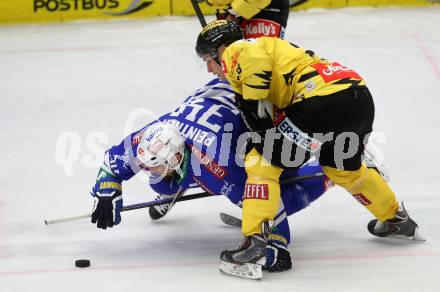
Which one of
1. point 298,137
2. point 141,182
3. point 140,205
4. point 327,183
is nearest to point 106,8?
point 141,182

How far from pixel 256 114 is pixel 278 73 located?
192mm

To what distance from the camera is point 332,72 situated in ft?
13.6

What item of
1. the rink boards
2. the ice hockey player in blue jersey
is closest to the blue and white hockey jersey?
the ice hockey player in blue jersey

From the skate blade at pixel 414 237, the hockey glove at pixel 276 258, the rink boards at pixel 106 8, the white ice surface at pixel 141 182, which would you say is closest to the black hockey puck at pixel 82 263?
the white ice surface at pixel 141 182

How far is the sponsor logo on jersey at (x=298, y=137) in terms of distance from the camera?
412cm

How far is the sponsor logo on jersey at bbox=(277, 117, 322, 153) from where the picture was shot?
162 inches

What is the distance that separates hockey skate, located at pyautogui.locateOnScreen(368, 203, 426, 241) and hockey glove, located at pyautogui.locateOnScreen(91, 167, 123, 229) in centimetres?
113

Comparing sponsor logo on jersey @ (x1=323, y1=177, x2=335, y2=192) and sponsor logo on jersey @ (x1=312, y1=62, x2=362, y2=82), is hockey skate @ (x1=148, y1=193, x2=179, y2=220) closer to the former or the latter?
sponsor logo on jersey @ (x1=323, y1=177, x2=335, y2=192)

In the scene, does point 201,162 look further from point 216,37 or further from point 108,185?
point 216,37

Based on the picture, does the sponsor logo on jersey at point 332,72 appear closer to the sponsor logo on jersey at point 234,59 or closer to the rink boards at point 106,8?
the sponsor logo on jersey at point 234,59

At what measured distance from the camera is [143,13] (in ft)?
27.2

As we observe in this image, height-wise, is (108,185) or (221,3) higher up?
(221,3)

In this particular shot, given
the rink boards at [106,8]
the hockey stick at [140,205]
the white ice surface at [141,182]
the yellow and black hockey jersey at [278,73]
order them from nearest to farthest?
the yellow and black hockey jersey at [278,73] < the white ice surface at [141,182] < the hockey stick at [140,205] < the rink boards at [106,8]

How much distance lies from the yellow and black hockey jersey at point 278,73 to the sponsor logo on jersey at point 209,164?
0.33 metres
